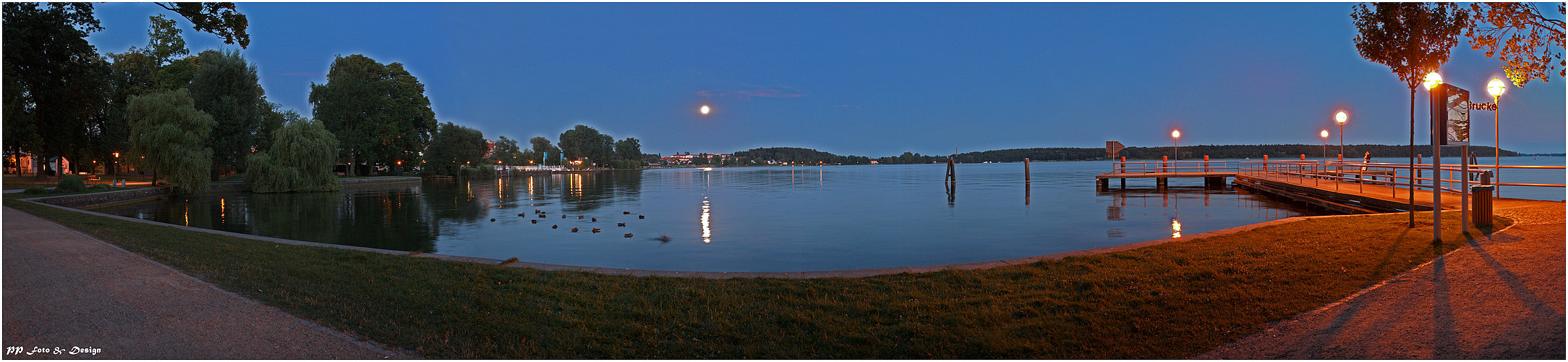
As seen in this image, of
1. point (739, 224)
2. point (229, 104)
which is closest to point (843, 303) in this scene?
point (739, 224)

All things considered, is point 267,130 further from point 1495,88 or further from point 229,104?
point 1495,88

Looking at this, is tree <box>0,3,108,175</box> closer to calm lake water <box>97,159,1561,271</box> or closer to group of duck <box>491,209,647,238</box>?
calm lake water <box>97,159,1561,271</box>

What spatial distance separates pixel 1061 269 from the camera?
7.95 meters

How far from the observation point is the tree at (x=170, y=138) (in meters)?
33.3

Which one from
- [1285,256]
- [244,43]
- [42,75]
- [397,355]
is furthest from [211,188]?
[1285,256]

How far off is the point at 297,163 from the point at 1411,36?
47906mm

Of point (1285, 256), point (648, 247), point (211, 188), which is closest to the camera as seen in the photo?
point (1285, 256)

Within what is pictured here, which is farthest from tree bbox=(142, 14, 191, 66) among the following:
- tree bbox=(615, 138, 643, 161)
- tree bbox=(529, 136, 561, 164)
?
tree bbox=(615, 138, 643, 161)

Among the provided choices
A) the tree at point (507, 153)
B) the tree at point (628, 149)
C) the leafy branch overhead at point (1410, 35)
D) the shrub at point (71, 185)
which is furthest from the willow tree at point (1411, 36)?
the tree at point (628, 149)

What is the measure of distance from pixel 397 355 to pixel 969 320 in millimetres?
4363

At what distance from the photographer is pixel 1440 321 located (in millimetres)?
5184

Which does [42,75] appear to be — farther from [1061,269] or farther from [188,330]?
[1061,269]

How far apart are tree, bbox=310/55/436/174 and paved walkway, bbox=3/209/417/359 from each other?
54.2m

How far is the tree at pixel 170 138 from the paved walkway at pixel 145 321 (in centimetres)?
3235
